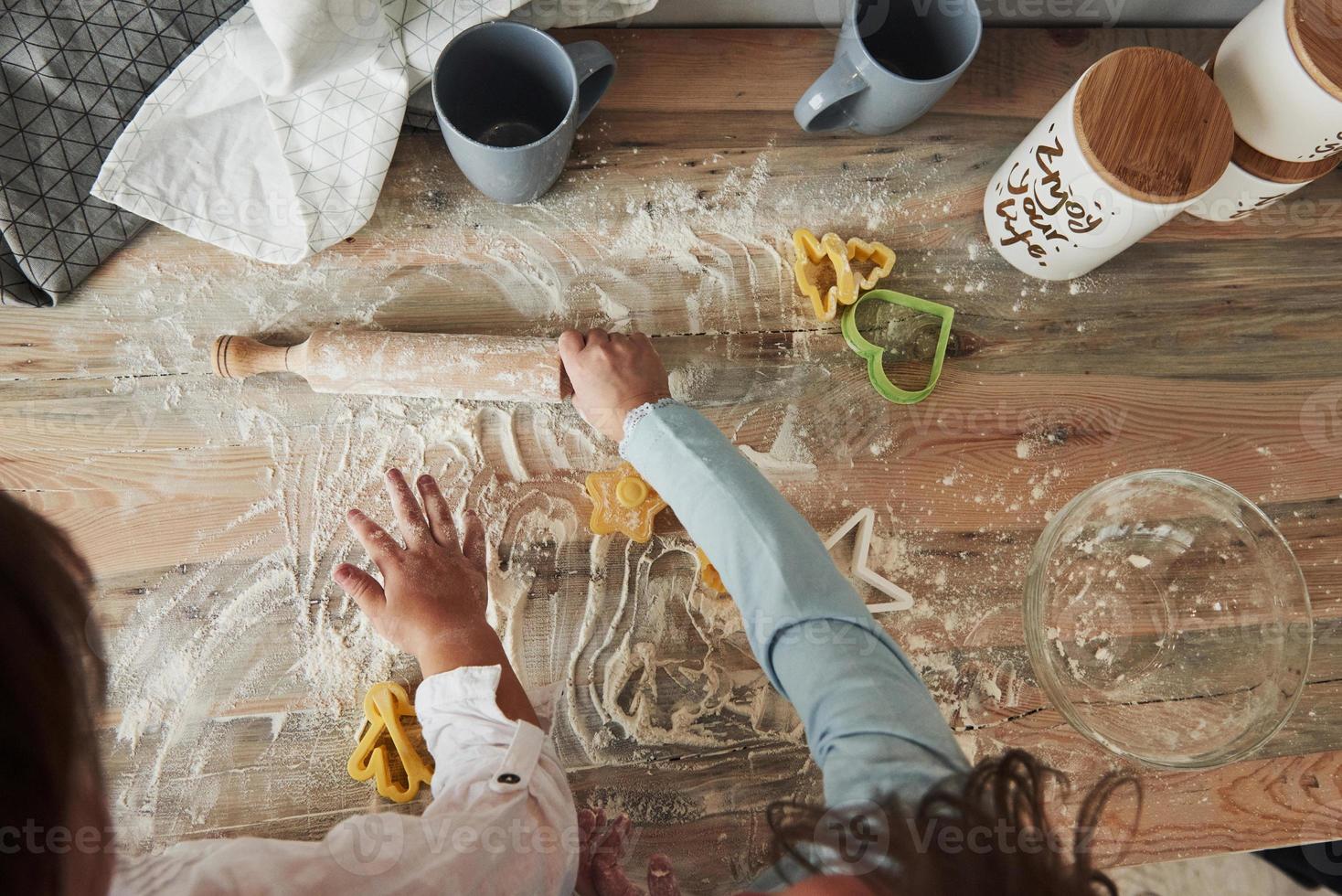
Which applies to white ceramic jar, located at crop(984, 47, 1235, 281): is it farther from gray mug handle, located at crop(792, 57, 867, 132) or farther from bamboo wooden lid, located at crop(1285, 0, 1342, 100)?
gray mug handle, located at crop(792, 57, 867, 132)

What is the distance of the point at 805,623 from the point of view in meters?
0.64

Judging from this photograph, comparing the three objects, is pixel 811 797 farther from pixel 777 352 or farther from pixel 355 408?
pixel 355 408

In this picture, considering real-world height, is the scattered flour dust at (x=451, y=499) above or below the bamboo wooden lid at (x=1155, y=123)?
below

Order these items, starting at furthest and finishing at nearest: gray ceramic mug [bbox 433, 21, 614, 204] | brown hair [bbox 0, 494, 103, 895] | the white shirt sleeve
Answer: gray ceramic mug [bbox 433, 21, 614, 204]
the white shirt sleeve
brown hair [bbox 0, 494, 103, 895]

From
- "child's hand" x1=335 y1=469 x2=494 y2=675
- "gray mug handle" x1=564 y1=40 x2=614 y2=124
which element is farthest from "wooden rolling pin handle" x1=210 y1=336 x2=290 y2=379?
"gray mug handle" x1=564 y1=40 x2=614 y2=124

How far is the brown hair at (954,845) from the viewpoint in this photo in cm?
50

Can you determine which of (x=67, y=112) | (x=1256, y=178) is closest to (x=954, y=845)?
(x=1256, y=178)

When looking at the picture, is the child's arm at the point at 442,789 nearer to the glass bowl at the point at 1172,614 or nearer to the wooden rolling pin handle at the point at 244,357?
the wooden rolling pin handle at the point at 244,357

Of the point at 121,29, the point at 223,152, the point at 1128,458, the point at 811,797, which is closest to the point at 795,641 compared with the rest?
the point at 811,797

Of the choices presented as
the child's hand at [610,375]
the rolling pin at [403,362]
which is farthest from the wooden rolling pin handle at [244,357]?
the child's hand at [610,375]

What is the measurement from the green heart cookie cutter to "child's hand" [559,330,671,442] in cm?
20

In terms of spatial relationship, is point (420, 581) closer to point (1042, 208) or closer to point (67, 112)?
point (67, 112)

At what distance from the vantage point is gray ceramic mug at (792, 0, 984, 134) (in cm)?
71

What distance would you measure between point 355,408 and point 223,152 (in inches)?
10.7
